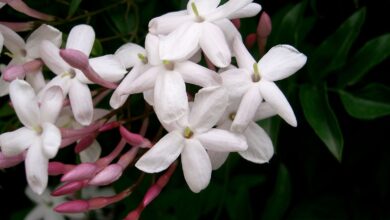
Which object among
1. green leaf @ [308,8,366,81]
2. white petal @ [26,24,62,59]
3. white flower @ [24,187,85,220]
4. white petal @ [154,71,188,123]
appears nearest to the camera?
white petal @ [154,71,188,123]

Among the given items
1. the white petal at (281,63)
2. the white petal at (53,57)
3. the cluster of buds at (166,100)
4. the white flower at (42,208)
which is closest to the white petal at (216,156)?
the cluster of buds at (166,100)

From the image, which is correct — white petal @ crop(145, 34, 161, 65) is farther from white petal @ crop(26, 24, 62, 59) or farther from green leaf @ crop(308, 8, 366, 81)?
green leaf @ crop(308, 8, 366, 81)

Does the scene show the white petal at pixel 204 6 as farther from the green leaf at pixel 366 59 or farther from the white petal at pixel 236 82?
the green leaf at pixel 366 59

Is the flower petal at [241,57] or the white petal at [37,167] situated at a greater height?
the flower petal at [241,57]

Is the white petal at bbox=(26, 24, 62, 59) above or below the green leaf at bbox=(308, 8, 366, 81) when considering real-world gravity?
above

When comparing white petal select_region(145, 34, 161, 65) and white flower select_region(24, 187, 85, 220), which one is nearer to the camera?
white petal select_region(145, 34, 161, 65)

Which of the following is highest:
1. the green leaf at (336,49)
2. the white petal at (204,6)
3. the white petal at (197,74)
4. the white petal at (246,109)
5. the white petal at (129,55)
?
the white petal at (204,6)

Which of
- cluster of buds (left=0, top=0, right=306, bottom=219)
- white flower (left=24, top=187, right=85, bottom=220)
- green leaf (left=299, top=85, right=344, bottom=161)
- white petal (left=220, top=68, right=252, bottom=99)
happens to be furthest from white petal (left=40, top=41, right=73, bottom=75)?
white flower (left=24, top=187, right=85, bottom=220)

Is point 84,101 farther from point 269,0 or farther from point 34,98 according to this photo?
point 269,0
